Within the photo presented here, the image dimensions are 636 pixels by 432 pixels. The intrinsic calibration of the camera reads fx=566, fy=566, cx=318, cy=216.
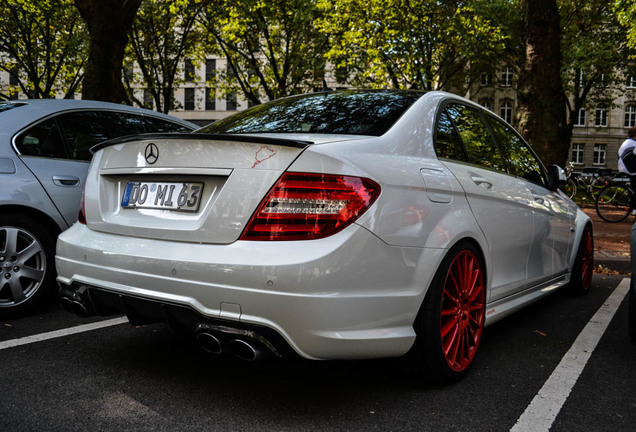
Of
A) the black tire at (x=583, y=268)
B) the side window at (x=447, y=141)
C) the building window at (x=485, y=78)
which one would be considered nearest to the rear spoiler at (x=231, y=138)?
the side window at (x=447, y=141)

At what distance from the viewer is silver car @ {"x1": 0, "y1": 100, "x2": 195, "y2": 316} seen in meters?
3.88

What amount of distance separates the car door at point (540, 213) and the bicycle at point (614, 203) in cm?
889

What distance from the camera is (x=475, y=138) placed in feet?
11.7

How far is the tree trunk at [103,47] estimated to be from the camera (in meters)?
10.0

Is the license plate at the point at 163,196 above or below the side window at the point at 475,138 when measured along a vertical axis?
below

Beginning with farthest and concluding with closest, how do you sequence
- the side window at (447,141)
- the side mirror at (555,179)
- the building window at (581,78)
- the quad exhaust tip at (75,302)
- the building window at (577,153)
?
the building window at (577,153), the building window at (581,78), the side mirror at (555,179), the side window at (447,141), the quad exhaust tip at (75,302)

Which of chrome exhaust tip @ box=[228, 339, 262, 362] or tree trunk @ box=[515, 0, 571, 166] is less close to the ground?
tree trunk @ box=[515, 0, 571, 166]

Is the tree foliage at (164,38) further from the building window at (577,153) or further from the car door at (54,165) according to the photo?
the building window at (577,153)

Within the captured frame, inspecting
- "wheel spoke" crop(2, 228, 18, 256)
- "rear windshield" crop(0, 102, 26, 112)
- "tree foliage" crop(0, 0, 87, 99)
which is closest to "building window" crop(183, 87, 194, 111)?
"tree foliage" crop(0, 0, 87, 99)

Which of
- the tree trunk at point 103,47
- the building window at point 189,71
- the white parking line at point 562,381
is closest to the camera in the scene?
the white parking line at point 562,381

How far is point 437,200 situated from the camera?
2.73 meters

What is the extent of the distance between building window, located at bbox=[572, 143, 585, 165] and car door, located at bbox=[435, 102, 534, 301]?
201 ft

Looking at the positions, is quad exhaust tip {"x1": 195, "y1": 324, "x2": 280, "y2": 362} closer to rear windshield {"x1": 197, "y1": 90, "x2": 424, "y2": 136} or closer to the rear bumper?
the rear bumper

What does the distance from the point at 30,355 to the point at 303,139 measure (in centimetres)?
201
